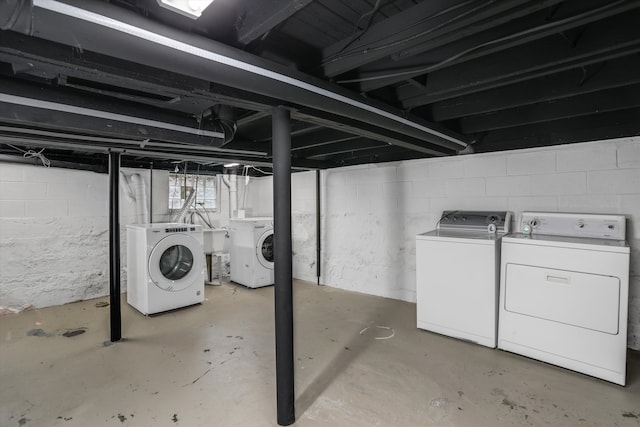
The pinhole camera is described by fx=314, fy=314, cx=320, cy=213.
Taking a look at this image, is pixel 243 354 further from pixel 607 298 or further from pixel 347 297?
pixel 607 298

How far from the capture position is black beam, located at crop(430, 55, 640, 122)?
5.37 feet

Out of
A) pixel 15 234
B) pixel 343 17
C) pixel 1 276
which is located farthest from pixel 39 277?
pixel 343 17

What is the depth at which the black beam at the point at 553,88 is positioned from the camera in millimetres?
1637

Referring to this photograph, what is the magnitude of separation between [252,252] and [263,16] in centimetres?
356

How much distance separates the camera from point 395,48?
1.28 m

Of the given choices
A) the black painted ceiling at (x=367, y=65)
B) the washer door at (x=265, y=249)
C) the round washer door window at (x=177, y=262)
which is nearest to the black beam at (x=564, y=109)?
the black painted ceiling at (x=367, y=65)

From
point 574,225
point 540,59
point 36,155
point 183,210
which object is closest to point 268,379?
point 540,59

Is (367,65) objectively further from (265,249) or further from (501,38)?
(265,249)

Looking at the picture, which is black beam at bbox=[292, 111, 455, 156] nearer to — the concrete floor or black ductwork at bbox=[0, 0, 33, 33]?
black ductwork at bbox=[0, 0, 33, 33]

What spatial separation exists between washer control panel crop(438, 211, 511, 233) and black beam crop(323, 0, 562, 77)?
213 cm

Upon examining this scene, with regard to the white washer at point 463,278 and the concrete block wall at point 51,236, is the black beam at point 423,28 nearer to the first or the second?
the white washer at point 463,278

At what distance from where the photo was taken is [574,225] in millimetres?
2578

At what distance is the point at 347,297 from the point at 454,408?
221 centimetres

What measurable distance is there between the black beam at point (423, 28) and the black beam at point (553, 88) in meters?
1.03
